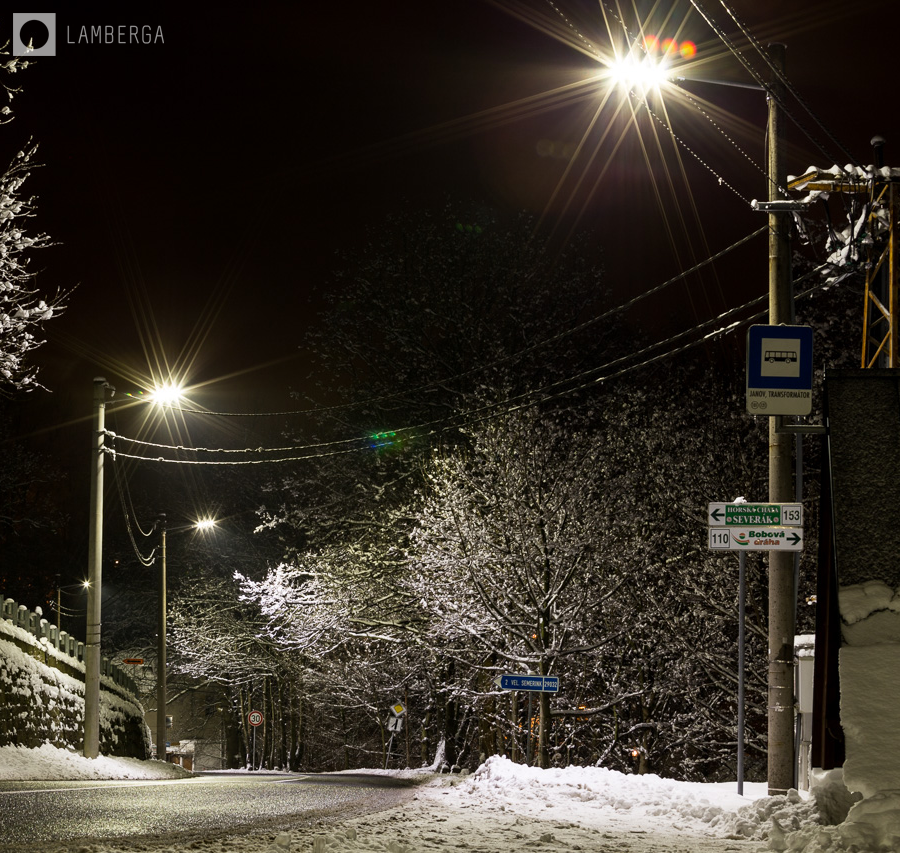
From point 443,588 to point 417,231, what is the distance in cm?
961

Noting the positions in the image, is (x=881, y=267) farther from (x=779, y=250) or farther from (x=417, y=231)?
(x=417, y=231)

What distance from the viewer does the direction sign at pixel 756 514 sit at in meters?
11.4

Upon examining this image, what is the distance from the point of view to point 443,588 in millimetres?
25859

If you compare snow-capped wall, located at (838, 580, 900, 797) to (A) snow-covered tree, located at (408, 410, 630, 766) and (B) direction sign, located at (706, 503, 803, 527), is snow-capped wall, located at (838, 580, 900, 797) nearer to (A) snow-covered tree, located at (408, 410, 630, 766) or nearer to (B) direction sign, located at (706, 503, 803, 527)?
(B) direction sign, located at (706, 503, 803, 527)

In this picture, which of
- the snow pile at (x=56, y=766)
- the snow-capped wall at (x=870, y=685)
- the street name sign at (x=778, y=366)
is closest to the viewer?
the snow-capped wall at (x=870, y=685)

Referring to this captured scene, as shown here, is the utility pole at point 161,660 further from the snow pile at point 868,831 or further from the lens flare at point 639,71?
the snow pile at point 868,831

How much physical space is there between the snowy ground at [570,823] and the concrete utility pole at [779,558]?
0.62 meters

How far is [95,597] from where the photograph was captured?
24047mm

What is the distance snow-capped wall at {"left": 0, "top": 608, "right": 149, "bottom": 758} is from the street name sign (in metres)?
17.4

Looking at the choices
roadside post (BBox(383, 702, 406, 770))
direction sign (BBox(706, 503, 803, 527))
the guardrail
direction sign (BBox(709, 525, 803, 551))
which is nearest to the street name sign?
direction sign (BBox(706, 503, 803, 527))

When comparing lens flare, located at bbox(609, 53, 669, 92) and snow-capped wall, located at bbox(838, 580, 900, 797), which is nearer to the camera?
snow-capped wall, located at bbox(838, 580, 900, 797)

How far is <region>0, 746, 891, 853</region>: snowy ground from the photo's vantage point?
8.78 metres

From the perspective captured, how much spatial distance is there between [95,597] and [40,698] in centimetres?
278

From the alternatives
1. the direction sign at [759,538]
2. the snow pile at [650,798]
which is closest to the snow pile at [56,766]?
the snow pile at [650,798]
